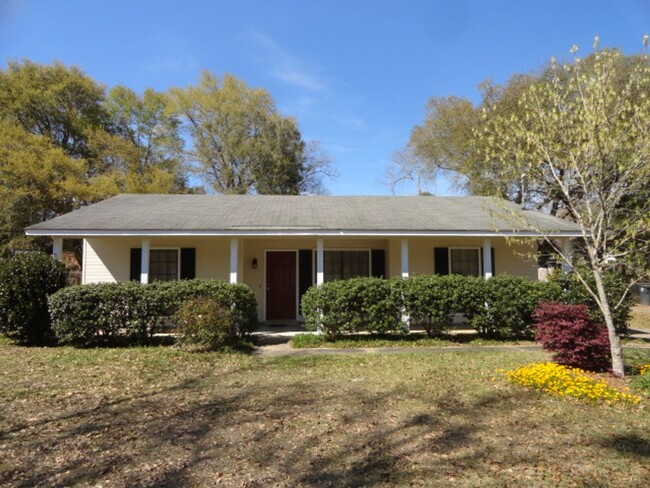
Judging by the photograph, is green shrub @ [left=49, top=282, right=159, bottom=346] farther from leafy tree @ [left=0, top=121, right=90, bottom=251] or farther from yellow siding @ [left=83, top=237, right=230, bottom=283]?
leafy tree @ [left=0, top=121, right=90, bottom=251]

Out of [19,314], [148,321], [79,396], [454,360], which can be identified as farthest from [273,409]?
[19,314]

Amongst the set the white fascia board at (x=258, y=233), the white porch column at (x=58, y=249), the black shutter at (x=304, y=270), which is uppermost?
the white fascia board at (x=258, y=233)

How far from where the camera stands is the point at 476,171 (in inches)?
1084

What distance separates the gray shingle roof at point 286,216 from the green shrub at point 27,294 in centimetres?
138

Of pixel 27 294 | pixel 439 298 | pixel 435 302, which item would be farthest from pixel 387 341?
pixel 27 294

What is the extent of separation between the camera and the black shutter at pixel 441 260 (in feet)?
44.5

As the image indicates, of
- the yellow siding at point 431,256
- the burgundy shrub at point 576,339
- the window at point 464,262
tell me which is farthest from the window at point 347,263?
the burgundy shrub at point 576,339

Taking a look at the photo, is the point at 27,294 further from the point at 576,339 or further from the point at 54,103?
the point at 54,103

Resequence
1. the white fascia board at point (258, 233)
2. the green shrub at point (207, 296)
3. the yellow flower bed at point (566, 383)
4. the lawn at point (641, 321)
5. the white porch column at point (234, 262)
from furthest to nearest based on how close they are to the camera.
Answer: the lawn at point (641, 321) < the white porch column at point (234, 262) < the white fascia board at point (258, 233) < the green shrub at point (207, 296) < the yellow flower bed at point (566, 383)

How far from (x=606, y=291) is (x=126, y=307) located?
1096 centimetres

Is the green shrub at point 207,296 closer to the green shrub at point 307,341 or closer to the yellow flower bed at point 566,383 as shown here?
the green shrub at point 307,341

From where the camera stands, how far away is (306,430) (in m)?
4.56

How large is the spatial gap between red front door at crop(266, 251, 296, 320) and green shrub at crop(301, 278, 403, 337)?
3508 millimetres

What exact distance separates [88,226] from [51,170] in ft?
56.1
